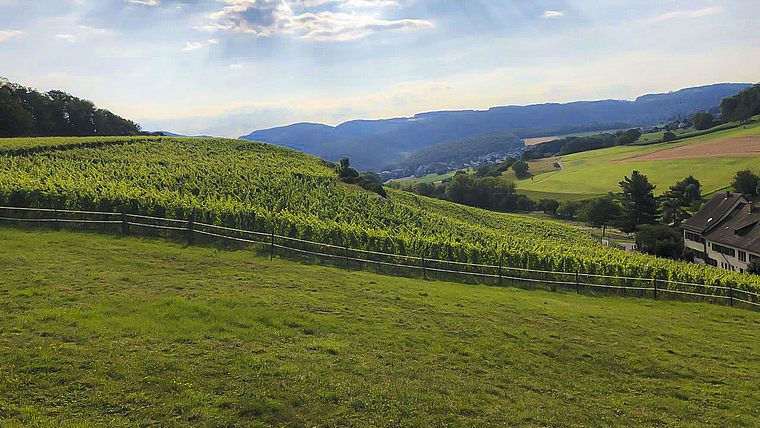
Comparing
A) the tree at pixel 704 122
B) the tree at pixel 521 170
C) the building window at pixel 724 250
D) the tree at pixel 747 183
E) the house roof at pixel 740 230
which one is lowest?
the building window at pixel 724 250

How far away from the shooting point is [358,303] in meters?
17.0

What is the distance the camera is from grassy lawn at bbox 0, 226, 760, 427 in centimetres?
880

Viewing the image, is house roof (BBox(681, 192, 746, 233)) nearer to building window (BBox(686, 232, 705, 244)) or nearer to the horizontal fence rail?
building window (BBox(686, 232, 705, 244))

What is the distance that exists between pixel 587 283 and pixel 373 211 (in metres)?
22.2

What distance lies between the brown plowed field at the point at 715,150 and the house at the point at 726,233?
53475 mm

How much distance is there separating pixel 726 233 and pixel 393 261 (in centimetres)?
4370

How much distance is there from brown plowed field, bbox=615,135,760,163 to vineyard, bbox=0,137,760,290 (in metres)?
63.6

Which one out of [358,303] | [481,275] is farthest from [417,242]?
[358,303]

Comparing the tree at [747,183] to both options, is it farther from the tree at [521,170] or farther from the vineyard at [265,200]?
the tree at [521,170]

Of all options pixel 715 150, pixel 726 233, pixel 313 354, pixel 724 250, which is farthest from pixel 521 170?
pixel 313 354

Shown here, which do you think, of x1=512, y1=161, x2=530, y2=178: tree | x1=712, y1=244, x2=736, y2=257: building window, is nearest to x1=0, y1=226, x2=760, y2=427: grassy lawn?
x1=712, y1=244, x2=736, y2=257: building window

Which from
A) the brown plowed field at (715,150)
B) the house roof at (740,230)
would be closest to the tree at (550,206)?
the brown plowed field at (715,150)

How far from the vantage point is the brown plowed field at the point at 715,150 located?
100500 millimetres

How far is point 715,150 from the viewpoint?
108m
